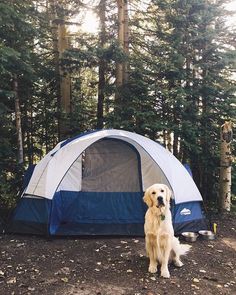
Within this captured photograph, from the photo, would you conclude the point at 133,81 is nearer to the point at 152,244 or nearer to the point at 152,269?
the point at 152,244

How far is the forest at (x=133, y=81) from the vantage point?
8352 millimetres

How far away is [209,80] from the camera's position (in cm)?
922

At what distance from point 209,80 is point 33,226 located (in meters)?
5.89

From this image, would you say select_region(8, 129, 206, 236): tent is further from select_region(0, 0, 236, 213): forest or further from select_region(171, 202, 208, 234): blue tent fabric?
select_region(0, 0, 236, 213): forest

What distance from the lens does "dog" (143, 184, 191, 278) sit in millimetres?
4492

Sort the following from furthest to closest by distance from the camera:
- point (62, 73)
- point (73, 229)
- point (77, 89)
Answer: point (77, 89)
point (62, 73)
point (73, 229)

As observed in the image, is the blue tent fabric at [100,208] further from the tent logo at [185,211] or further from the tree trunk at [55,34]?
the tree trunk at [55,34]

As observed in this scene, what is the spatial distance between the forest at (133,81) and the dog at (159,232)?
3.85 m

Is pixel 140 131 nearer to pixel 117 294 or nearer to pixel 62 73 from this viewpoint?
pixel 62 73

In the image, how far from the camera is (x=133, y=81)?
363 inches

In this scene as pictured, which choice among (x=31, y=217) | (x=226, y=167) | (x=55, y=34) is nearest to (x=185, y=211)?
(x=226, y=167)

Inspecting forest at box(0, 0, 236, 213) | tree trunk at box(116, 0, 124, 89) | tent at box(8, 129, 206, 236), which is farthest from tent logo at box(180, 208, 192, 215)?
tree trunk at box(116, 0, 124, 89)

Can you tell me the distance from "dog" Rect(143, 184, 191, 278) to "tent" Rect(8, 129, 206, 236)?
1.61m

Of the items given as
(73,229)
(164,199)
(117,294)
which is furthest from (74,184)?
(117,294)
